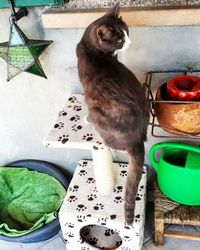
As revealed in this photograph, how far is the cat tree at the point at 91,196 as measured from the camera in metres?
0.87


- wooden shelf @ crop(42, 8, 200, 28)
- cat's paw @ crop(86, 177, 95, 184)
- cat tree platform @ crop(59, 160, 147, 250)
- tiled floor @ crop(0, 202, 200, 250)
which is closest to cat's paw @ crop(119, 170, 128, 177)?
cat tree platform @ crop(59, 160, 147, 250)

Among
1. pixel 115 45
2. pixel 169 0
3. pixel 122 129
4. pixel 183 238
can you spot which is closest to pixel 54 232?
pixel 183 238

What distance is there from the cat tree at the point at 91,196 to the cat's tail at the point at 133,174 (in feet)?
0.28

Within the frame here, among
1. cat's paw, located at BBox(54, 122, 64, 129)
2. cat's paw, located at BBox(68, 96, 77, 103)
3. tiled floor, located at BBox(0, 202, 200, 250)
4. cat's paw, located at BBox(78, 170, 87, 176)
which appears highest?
cat's paw, located at BBox(68, 96, 77, 103)

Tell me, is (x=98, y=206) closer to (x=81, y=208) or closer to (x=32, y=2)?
(x=81, y=208)

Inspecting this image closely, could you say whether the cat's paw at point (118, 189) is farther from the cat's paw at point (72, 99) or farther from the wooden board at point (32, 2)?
the wooden board at point (32, 2)

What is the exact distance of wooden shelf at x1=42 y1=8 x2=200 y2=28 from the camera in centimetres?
78

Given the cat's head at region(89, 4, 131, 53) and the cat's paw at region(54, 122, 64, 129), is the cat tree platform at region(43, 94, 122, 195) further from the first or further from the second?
the cat's head at region(89, 4, 131, 53)

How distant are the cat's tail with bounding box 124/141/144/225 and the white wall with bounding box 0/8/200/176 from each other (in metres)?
0.31

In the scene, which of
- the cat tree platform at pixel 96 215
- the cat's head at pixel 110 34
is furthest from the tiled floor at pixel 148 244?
the cat's head at pixel 110 34

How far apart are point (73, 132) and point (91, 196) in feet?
0.96

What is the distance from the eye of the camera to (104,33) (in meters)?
0.64

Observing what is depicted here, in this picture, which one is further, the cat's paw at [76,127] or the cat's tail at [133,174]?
the cat's paw at [76,127]

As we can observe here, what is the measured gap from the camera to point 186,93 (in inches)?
30.4
